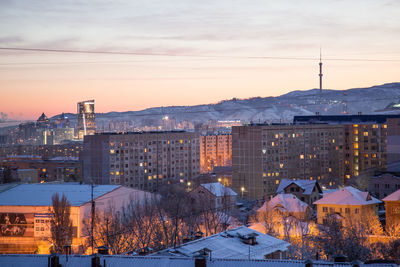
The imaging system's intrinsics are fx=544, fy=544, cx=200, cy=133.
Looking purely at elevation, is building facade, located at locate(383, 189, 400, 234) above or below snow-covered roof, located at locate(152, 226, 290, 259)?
below

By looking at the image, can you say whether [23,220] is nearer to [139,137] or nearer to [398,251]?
[398,251]

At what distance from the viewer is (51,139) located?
125312 mm

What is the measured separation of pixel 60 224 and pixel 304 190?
15.6m

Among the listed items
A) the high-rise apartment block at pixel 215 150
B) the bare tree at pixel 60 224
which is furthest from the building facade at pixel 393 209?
the high-rise apartment block at pixel 215 150

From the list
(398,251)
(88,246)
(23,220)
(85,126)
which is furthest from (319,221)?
(85,126)

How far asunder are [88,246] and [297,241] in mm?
8277

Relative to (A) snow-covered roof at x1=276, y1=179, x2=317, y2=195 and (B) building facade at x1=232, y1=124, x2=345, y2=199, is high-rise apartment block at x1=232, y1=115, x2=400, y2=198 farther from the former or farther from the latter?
(A) snow-covered roof at x1=276, y1=179, x2=317, y2=195

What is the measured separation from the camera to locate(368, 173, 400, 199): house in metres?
31.6

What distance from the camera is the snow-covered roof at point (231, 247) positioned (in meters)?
12.6

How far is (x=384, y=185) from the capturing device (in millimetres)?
31984

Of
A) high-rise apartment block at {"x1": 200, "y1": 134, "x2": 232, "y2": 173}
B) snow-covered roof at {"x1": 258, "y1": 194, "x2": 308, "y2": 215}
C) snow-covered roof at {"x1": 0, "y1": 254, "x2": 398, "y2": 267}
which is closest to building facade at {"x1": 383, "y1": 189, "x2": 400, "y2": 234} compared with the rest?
snow-covered roof at {"x1": 258, "y1": 194, "x2": 308, "y2": 215}

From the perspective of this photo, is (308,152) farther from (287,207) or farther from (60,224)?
(60,224)

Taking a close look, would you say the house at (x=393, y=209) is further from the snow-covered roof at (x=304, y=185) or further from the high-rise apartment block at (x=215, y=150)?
the high-rise apartment block at (x=215, y=150)

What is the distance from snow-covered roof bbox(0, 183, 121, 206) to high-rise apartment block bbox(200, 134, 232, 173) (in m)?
43.2
